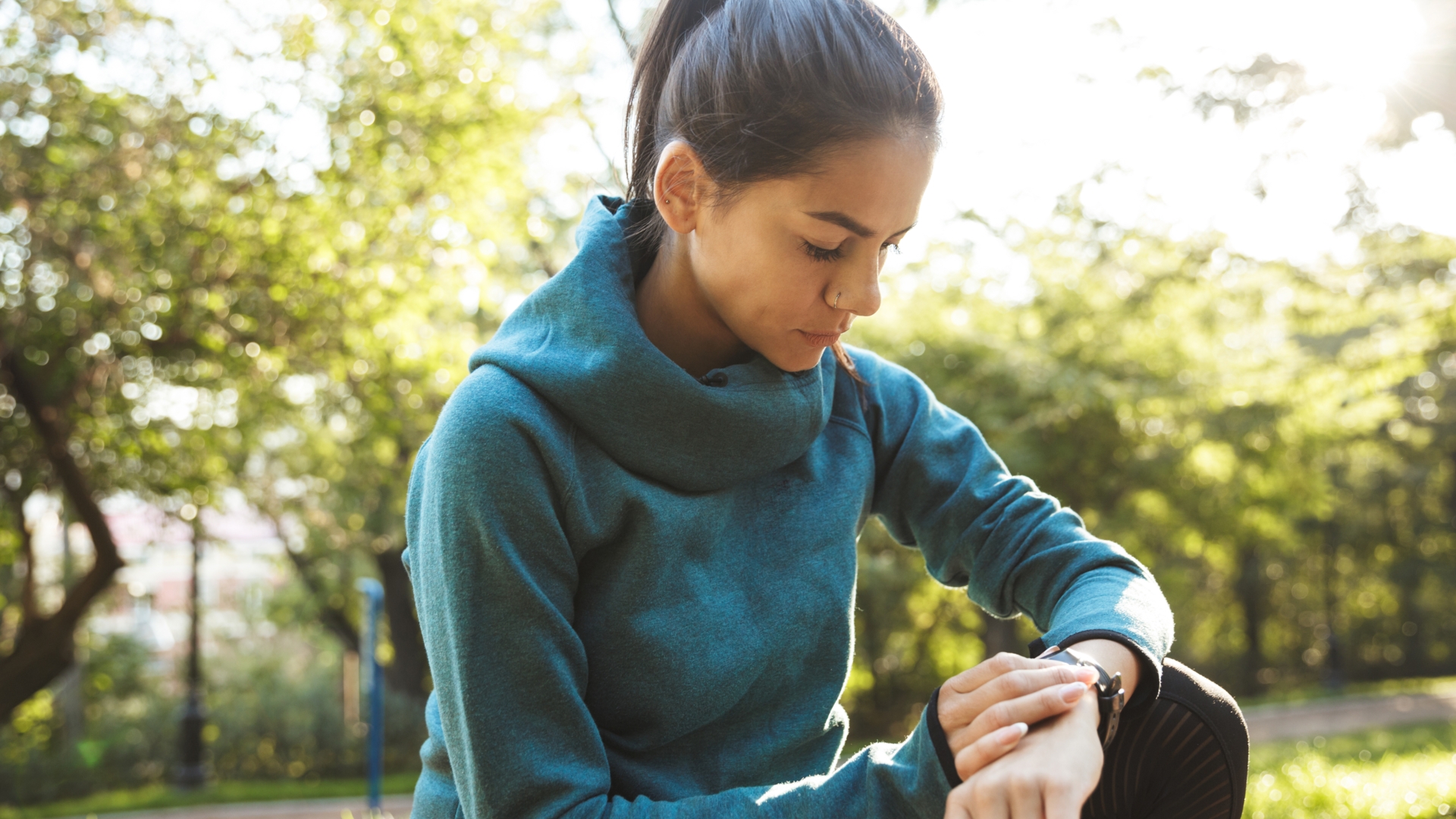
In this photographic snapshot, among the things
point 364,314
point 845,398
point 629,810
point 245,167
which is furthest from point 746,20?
point 245,167

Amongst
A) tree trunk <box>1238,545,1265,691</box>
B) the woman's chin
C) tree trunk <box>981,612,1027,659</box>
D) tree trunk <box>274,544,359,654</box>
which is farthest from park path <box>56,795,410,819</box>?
tree trunk <box>1238,545,1265,691</box>

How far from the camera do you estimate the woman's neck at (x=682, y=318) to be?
1.57m

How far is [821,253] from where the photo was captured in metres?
1.40

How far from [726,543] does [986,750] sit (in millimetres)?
501

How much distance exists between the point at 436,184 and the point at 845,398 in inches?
236

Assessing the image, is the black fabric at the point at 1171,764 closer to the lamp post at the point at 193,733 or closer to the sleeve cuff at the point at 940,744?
the sleeve cuff at the point at 940,744

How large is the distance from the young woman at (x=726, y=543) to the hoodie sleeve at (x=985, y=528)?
11 mm

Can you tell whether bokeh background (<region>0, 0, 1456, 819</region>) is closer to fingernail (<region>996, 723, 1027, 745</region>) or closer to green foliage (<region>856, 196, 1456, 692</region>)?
green foliage (<region>856, 196, 1456, 692</region>)

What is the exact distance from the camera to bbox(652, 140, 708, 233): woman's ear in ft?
4.71

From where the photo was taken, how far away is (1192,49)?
6855 mm

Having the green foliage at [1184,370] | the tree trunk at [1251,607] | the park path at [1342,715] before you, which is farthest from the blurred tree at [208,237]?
the tree trunk at [1251,607]

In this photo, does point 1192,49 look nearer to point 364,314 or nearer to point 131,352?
point 364,314

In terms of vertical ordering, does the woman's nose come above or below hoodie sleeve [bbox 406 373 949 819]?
above

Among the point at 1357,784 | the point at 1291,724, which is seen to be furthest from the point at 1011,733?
the point at 1291,724
